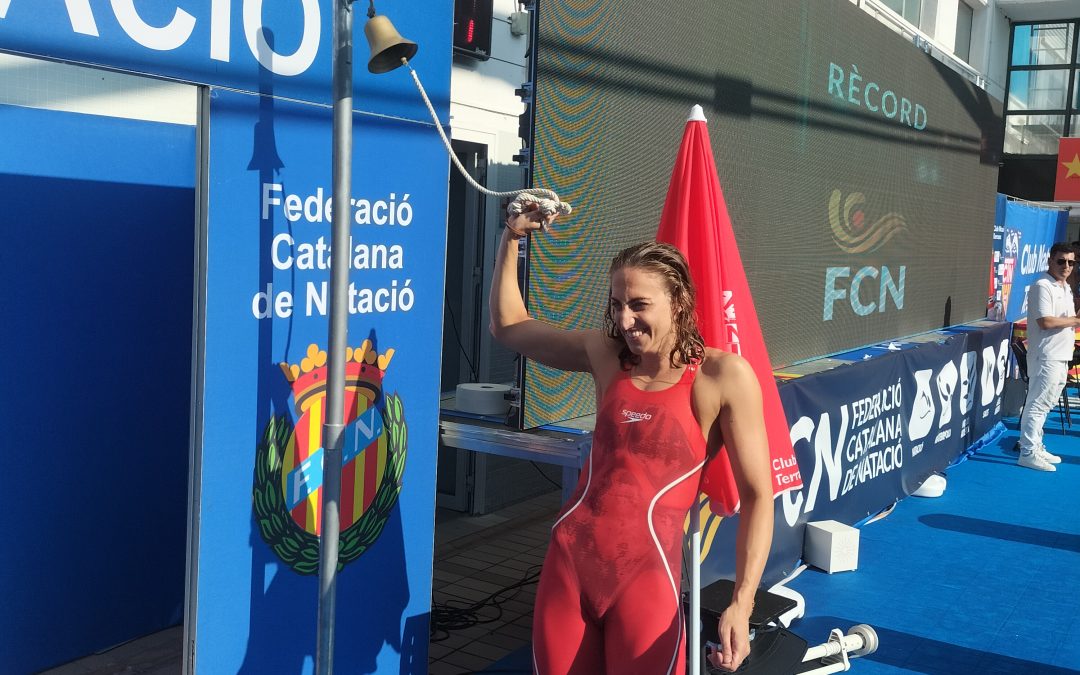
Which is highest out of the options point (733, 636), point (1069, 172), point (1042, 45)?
point (1042, 45)

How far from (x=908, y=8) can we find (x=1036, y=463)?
25.2 ft

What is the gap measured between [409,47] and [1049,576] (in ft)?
16.7

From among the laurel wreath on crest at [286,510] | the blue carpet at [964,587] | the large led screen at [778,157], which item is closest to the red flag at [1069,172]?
the large led screen at [778,157]

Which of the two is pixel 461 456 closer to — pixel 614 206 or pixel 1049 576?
pixel 614 206

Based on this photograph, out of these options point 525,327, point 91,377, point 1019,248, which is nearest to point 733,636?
point 525,327

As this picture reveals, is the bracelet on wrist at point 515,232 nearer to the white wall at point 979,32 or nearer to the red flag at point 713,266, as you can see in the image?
the red flag at point 713,266

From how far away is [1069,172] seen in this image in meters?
16.0

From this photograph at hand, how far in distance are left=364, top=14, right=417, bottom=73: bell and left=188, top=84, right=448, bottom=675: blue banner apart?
1.18ft

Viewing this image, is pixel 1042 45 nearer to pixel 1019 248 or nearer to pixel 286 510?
pixel 1019 248

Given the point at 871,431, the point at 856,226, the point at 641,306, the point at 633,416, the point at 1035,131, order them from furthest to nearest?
the point at 1035,131, the point at 856,226, the point at 871,431, the point at 633,416, the point at 641,306

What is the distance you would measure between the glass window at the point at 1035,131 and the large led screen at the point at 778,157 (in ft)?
50.5

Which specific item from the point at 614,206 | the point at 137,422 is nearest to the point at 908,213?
the point at 614,206

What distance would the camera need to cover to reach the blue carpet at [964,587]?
463cm

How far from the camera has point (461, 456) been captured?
6.80 meters
